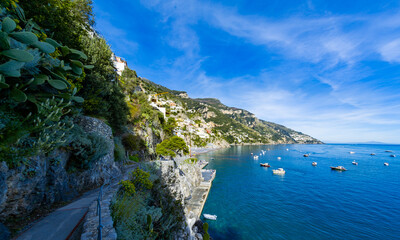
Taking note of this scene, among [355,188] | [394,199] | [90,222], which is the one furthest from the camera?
[355,188]

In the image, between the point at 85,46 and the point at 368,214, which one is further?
the point at 368,214

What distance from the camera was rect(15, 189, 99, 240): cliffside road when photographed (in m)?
3.97

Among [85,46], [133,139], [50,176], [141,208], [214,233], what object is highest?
[85,46]

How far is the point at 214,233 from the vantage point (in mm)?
17203

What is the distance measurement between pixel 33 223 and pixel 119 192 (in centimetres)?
271

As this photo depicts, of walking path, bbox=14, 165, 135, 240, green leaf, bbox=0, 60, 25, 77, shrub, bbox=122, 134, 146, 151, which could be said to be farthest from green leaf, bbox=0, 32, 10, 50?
shrub, bbox=122, 134, 146, 151

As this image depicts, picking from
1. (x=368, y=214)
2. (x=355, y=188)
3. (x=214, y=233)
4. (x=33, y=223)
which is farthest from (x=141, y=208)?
(x=355, y=188)

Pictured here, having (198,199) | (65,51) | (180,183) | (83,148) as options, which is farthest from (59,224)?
(198,199)

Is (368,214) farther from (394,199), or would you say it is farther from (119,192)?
(119,192)

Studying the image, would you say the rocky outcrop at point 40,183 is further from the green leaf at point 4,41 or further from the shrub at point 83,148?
the green leaf at point 4,41

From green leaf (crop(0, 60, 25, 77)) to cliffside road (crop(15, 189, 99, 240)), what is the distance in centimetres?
435

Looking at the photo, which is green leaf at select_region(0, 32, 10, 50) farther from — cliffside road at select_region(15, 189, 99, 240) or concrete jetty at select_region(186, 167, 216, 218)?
concrete jetty at select_region(186, 167, 216, 218)

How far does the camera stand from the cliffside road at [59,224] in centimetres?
397

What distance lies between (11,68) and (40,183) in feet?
12.9
